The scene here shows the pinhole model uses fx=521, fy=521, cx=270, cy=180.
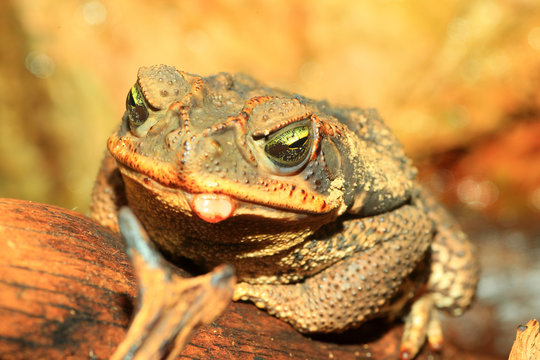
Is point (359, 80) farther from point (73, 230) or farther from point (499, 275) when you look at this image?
point (73, 230)

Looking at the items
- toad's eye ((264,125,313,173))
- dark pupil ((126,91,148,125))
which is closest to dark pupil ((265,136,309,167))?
toad's eye ((264,125,313,173))

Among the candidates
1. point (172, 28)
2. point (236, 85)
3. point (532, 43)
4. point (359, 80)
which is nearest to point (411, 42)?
point (359, 80)

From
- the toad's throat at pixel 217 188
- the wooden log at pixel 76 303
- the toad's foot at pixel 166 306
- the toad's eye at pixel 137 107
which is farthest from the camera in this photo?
the toad's eye at pixel 137 107

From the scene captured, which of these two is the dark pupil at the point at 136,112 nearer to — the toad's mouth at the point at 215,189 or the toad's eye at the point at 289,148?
the toad's mouth at the point at 215,189

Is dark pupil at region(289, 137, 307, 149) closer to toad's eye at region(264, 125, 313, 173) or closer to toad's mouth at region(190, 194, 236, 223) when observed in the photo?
toad's eye at region(264, 125, 313, 173)

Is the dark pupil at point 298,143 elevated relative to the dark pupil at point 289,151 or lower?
elevated

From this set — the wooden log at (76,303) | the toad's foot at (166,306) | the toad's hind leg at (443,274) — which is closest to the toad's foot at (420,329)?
the toad's hind leg at (443,274)

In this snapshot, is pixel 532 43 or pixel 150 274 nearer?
pixel 150 274
